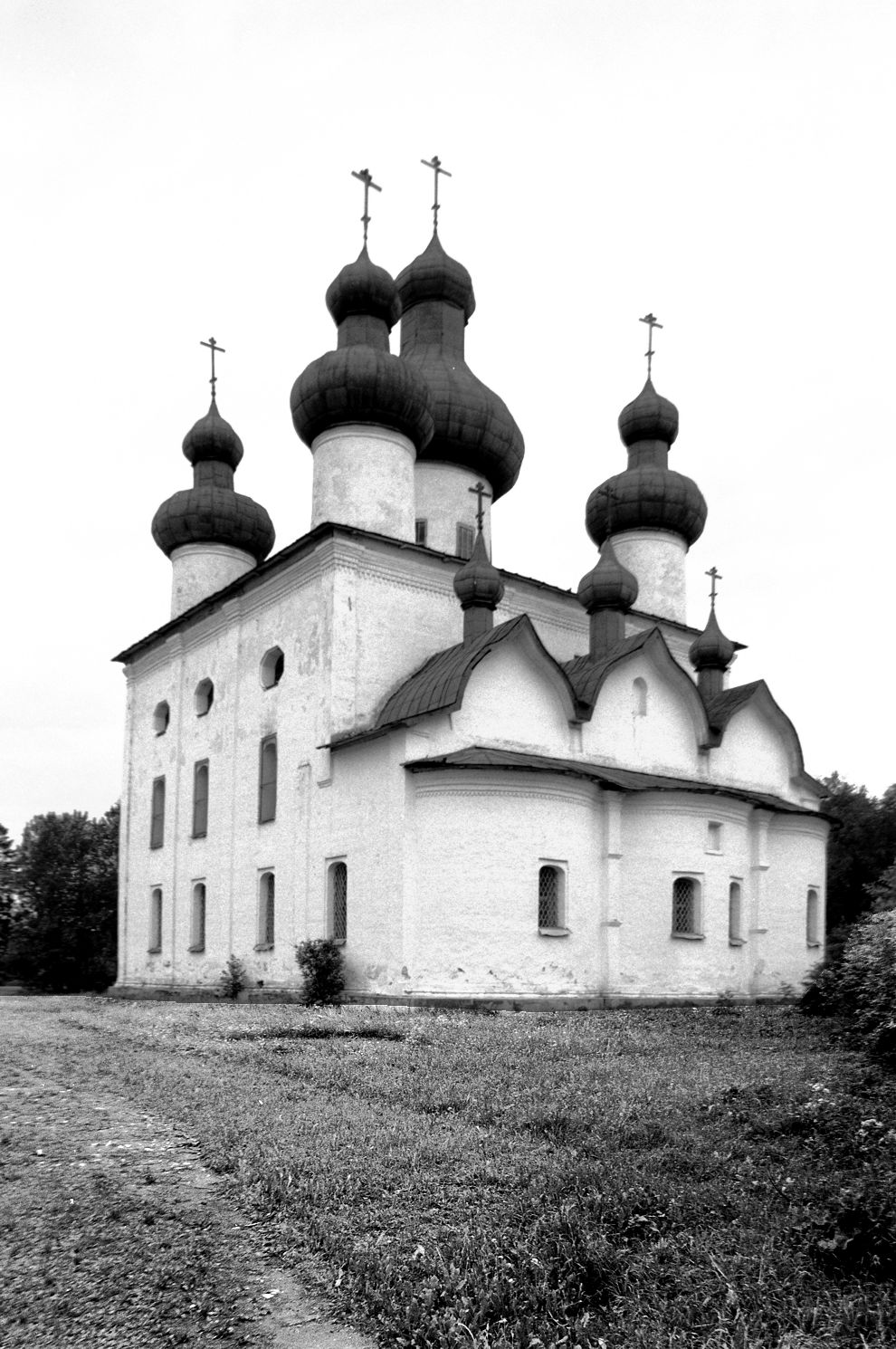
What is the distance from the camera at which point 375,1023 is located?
12984mm

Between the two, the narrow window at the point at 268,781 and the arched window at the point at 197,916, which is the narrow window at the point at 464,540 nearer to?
the narrow window at the point at 268,781

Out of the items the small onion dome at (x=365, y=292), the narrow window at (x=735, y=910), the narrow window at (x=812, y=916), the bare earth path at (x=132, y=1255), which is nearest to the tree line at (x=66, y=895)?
the narrow window at (x=812, y=916)

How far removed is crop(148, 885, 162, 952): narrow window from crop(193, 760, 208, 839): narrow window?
2.53m

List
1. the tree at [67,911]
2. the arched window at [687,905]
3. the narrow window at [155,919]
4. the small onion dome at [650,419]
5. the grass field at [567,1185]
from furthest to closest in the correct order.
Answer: the tree at [67,911]
the small onion dome at [650,419]
the narrow window at [155,919]
the arched window at [687,905]
the grass field at [567,1185]

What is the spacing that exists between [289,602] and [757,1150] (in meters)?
15.9

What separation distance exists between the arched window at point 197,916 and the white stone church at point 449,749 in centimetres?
5

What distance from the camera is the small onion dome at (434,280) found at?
25.3 metres

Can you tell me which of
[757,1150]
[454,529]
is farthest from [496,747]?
[757,1150]

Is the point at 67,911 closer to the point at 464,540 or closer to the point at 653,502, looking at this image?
the point at 464,540

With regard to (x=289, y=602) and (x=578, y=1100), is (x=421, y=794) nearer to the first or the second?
(x=289, y=602)

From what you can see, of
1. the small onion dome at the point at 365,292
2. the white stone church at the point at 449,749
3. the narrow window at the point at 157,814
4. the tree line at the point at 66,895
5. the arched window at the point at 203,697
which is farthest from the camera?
the tree line at the point at 66,895

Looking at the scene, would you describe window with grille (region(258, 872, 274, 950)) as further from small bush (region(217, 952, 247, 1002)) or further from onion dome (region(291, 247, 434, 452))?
onion dome (region(291, 247, 434, 452))

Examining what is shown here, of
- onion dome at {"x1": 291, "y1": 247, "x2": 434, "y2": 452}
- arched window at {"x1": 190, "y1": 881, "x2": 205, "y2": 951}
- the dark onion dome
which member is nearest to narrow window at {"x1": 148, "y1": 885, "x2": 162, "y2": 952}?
arched window at {"x1": 190, "y1": 881, "x2": 205, "y2": 951}

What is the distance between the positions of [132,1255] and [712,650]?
779 inches
